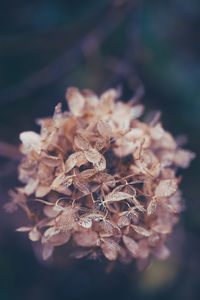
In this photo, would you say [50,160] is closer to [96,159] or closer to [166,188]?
[96,159]

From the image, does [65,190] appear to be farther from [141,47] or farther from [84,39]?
[141,47]

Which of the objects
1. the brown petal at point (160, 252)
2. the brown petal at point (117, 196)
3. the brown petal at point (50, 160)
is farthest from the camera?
the brown petal at point (160, 252)

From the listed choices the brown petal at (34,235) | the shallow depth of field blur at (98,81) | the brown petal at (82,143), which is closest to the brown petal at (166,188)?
the brown petal at (82,143)

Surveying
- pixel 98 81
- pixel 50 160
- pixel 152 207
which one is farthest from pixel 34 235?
pixel 98 81

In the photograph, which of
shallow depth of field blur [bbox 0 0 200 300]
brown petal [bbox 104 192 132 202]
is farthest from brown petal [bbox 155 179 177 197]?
shallow depth of field blur [bbox 0 0 200 300]

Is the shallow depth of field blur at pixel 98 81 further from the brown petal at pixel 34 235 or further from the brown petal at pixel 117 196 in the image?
the brown petal at pixel 117 196

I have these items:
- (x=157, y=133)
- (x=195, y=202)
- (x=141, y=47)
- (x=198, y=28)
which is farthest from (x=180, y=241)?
(x=198, y=28)
